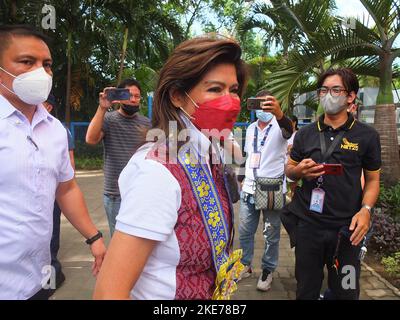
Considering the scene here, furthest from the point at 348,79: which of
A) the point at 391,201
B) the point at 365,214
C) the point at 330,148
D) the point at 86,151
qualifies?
the point at 86,151

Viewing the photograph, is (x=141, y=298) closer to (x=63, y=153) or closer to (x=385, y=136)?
(x=63, y=153)

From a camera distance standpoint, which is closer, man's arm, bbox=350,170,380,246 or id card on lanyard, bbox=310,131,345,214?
man's arm, bbox=350,170,380,246

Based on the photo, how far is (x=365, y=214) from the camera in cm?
237

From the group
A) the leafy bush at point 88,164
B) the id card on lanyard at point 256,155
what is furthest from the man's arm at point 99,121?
the leafy bush at point 88,164

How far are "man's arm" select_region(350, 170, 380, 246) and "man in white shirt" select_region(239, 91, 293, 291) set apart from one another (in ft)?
3.57

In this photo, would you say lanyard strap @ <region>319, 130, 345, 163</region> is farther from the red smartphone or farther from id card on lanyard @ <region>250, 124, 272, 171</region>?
id card on lanyard @ <region>250, 124, 272, 171</region>

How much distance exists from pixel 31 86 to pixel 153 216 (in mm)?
1246

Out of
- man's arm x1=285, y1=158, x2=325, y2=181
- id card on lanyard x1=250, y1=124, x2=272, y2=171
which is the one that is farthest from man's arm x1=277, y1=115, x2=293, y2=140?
man's arm x1=285, y1=158, x2=325, y2=181

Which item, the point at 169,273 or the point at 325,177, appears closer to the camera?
the point at 169,273

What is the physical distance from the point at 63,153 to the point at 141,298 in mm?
1129

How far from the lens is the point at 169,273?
119 centimetres

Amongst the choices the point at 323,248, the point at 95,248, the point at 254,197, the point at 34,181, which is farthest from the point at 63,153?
the point at 254,197

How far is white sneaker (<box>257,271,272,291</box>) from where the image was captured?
139 inches

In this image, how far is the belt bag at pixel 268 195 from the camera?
3.56 metres
